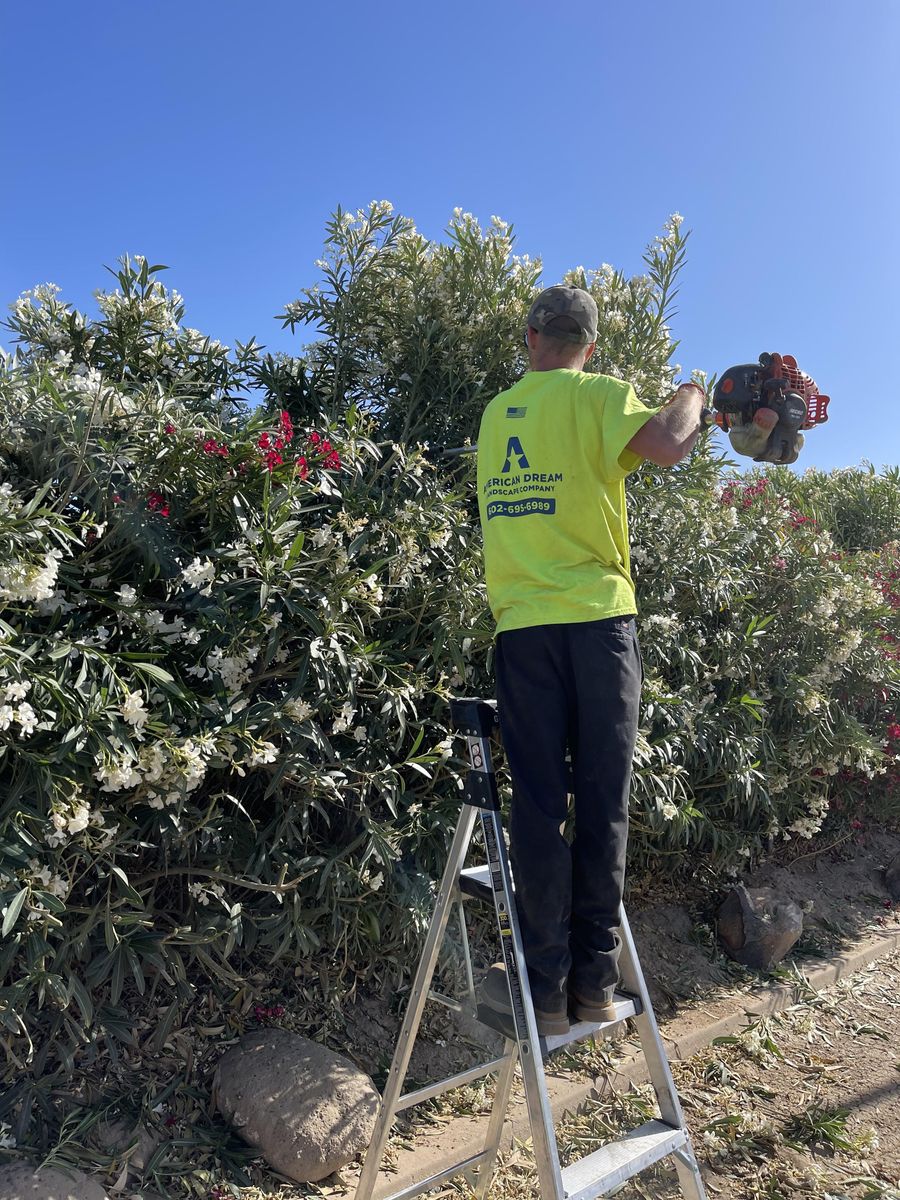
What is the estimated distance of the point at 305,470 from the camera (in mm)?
2738

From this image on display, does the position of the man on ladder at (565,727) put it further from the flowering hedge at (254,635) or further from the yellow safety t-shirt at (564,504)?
the flowering hedge at (254,635)

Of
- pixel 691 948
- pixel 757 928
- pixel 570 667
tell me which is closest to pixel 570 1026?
pixel 570 667

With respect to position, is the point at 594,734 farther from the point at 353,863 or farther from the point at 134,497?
the point at 134,497

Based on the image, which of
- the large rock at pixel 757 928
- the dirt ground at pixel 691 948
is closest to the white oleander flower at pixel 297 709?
the dirt ground at pixel 691 948

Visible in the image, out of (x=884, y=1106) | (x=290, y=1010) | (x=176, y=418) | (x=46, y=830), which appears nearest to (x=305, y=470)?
(x=176, y=418)

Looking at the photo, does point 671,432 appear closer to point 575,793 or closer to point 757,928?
point 575,793

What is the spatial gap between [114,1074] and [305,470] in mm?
1949

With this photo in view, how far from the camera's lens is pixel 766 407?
2176mm

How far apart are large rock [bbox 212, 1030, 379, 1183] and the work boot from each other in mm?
787

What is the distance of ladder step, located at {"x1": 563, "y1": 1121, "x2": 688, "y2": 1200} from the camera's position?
1.95 metres

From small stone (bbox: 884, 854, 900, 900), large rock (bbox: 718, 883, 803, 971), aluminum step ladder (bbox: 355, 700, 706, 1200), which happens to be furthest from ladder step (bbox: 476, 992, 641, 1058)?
small stone (bbox: 884, 854, 900, 900)

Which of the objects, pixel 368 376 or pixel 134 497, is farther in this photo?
pixel 368 376

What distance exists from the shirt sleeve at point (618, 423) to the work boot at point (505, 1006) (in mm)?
1339

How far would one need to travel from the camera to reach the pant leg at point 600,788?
208cm
